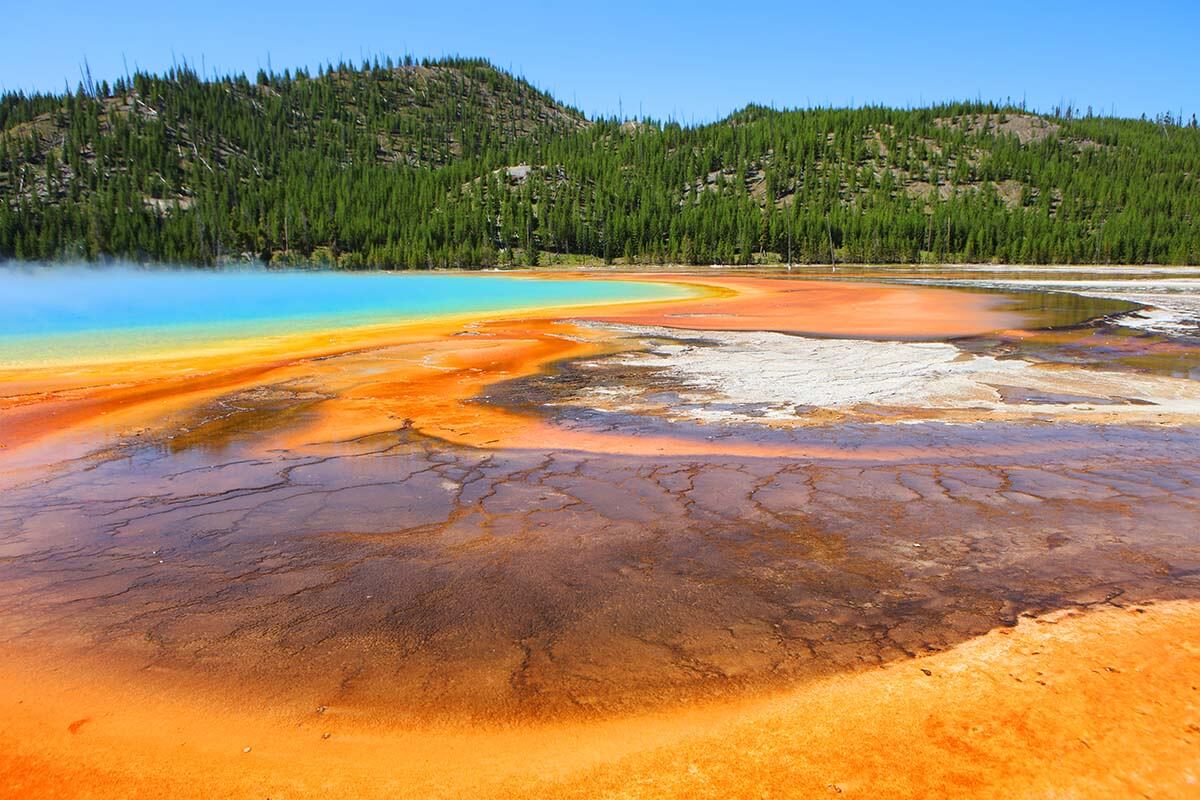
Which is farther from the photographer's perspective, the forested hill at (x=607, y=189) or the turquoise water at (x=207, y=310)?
the forested hill at (x=607, y=189)

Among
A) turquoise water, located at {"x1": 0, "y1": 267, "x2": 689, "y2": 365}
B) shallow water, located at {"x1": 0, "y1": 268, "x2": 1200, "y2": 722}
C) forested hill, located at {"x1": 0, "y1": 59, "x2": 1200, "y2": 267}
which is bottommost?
turquoise water, located at {"x1": 0, "y1": 267, "x2": 689, "y2": 365}

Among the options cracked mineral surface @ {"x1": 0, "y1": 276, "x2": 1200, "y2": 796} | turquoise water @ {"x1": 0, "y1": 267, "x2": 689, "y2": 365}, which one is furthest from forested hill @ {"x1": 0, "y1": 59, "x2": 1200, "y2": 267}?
cracked mineral surface @ {"x1": 0, "y1": 276, "x2": 1200, "y2": 796}

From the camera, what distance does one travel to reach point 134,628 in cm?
525

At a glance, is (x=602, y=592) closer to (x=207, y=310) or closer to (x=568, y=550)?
(x=568, y=550)

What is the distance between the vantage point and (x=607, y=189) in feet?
391

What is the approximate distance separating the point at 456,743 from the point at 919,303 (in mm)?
32104

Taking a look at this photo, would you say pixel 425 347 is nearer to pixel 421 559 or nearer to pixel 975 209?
pixel 421 559

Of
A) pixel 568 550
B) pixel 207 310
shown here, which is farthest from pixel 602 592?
pixel 207 310

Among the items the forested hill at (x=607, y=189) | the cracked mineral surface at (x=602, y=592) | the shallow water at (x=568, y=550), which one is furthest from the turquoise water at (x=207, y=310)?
the forested hill at (x=607, y=189)

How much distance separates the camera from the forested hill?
316 ft

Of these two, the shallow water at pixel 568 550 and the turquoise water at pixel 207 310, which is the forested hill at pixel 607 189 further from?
the shallow water at pixel 568 550

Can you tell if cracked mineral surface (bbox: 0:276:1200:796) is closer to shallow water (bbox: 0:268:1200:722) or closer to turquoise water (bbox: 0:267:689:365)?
shallow water (bbox: 0:268:1200:722)

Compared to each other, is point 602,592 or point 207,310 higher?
point 602,592

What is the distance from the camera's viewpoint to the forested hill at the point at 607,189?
96.4 meters
